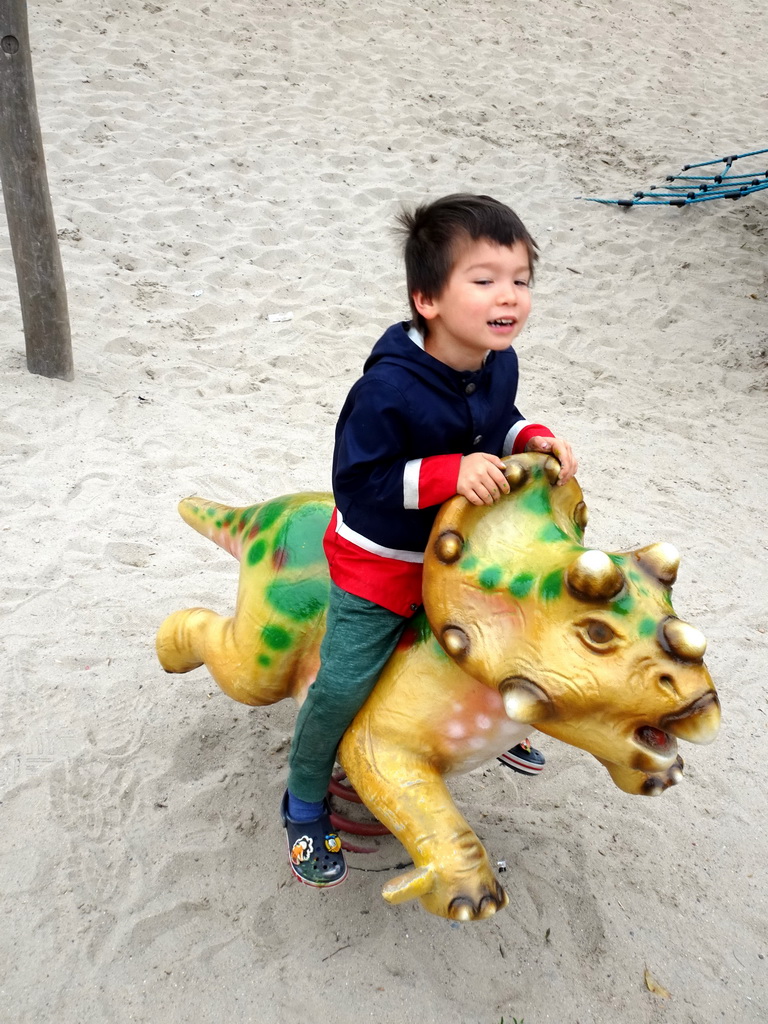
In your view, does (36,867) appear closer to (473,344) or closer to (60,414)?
(473,344)

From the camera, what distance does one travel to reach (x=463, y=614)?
5.07 feet

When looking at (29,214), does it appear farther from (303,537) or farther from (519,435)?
(519,435)

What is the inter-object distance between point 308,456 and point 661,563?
2922mm

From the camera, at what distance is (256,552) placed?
216 centimetres

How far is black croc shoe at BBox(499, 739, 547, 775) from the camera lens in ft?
8.18

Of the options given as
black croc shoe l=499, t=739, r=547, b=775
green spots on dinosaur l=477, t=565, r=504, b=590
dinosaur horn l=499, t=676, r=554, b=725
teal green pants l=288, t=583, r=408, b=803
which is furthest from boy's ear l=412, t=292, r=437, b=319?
black croc shoe l=499, t=739, r=547, b=775

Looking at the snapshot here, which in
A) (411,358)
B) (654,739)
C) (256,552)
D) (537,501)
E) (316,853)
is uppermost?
(411,358)

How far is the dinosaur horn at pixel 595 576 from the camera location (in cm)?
138

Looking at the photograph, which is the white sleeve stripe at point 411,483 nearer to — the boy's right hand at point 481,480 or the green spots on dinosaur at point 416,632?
the boy's right hand at point 481,480

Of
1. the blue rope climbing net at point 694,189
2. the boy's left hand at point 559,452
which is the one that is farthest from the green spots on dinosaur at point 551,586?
the blue rope climbing net at point 694,189

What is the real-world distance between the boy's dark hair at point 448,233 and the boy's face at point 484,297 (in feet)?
0.04

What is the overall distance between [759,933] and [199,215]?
5.78m

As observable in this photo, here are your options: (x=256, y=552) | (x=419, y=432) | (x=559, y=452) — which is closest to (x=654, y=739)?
(x=559, y=452)

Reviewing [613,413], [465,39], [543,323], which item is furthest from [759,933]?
[465,39]
